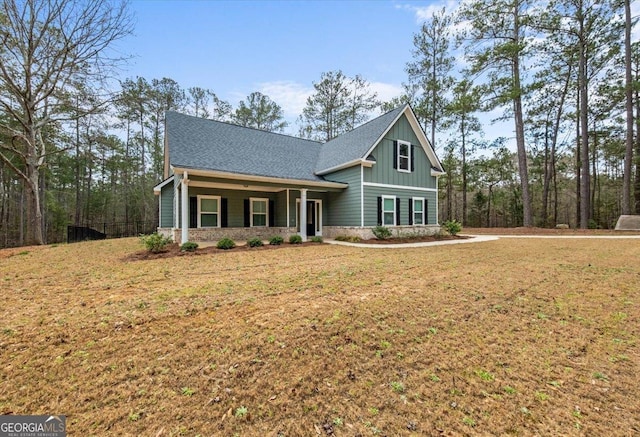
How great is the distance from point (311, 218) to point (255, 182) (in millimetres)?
3847

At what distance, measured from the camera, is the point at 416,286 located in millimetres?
4797

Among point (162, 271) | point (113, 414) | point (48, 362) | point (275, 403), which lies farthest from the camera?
point (162, 271)

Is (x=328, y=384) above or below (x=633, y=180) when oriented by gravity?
below

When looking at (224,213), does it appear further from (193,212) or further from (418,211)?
(418,211)

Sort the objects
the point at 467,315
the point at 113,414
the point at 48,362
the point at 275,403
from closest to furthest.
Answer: the point at 113,414 < the point at 275,403 < the point at 48,362 < the point at 467,315

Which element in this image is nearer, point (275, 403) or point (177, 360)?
point (275, 403)

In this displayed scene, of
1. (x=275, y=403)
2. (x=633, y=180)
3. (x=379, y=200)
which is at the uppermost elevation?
(x=633, y=180)

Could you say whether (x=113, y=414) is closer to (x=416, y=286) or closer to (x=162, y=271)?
(x=416, y=286)

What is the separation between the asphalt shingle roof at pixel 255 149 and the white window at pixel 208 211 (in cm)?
178

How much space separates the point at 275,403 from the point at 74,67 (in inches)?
Result: 700

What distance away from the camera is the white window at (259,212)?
13442mm

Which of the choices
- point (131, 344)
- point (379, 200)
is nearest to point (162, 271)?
point (131, 344)

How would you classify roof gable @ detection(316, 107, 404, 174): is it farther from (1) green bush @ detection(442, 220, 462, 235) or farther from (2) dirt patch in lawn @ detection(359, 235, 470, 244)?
(1) green bush @ detection(442, 220, 462, 235)

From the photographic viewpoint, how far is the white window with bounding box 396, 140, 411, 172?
14.2m
